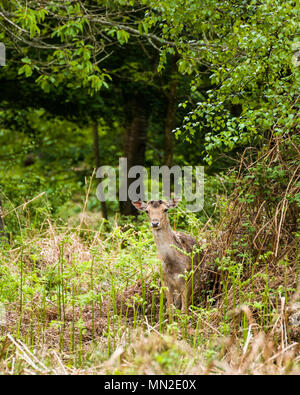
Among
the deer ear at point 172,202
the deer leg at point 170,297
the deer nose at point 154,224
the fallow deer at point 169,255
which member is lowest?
the deer leg at point 170,297

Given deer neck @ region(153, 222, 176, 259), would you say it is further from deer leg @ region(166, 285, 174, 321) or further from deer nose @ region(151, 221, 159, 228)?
deer leg @ region(166, 285, 174, 321)

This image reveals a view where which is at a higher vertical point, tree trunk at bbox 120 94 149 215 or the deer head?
tree trunk at bbox 120 94 149 215

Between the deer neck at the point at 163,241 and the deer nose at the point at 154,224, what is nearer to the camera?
the deer nose at the point at 154,224

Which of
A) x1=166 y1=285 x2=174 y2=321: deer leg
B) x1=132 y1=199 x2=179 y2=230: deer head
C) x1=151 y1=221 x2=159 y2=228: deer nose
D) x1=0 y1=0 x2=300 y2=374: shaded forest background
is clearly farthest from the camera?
x1=132 y1=199 x2=179 y2=230: deer head

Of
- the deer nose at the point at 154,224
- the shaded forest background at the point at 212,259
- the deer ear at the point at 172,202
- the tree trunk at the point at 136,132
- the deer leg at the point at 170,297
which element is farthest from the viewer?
the tree trunk at the point at 136,132

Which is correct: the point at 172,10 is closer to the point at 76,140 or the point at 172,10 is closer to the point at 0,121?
the point at 0,121

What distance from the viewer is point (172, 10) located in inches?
269

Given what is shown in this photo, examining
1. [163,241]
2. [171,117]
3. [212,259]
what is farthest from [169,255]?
[171,117]

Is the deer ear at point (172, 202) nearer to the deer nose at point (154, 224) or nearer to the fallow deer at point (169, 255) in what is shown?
the fallow deer at point (169, 255)

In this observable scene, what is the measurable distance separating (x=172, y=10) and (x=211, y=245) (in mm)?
2774

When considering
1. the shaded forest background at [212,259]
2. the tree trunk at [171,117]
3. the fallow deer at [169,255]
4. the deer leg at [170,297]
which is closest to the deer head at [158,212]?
the fallow deer at [169,255]

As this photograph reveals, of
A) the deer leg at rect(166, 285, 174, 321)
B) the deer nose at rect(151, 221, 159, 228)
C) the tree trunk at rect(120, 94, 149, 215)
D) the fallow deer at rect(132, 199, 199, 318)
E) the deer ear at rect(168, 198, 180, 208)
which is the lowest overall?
the deer leg at rect(166, 285, 174, 321)

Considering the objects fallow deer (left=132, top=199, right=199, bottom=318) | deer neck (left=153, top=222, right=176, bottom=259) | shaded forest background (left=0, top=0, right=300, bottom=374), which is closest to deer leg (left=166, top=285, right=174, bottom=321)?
fallow deer (left=132, top=199, right=199, bottom=318)

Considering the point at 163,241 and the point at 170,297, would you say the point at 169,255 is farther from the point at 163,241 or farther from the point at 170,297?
the point at 170,297
